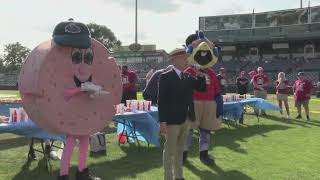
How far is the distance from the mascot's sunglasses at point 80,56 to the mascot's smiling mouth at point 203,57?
1.49 m

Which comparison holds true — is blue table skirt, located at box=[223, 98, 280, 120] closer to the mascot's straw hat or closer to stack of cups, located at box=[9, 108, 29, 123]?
the mascot's straw hat

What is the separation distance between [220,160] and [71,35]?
3729 millimetres

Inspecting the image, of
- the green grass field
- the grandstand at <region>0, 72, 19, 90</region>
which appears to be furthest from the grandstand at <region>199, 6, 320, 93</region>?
the green grass field

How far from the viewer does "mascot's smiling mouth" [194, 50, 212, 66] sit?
6.88 m

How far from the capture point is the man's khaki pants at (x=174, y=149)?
6188mm

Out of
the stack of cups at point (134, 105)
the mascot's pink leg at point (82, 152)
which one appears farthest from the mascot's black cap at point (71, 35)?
the stack of cups at point (134, 105)

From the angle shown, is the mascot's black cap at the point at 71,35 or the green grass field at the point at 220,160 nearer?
the mascot's black cap at the point at 71,35

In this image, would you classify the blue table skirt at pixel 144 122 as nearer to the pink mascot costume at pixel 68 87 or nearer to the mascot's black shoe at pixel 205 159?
the mascot's black shoe at pixel 205 159

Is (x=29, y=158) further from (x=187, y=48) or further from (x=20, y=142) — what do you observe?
(x=187, y=48)

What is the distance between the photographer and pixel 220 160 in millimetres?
8391

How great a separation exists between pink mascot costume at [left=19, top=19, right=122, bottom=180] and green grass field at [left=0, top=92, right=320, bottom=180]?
1.06m

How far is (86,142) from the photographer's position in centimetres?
628

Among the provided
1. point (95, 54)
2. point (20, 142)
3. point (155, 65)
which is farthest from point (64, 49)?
point (155, 65)

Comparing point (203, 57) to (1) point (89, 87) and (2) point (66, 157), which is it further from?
(2) point (66, 157)
